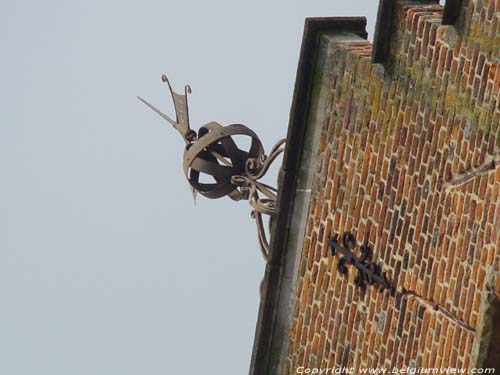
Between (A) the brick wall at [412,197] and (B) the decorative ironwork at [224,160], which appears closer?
(A) the brick wall at [412,197]

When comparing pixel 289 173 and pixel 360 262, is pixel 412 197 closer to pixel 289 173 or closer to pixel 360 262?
pixel 360 262

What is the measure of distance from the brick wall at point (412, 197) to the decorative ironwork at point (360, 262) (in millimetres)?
74

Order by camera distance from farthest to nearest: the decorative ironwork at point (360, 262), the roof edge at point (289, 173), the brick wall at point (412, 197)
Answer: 1. the roof edge at point (289, 173)
2. the decorative ironwork at point (360, 262)
3. the brick wall at point (412, 197)

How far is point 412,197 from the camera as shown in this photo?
15.7 m

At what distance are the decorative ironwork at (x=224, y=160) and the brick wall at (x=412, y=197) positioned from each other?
164 cm

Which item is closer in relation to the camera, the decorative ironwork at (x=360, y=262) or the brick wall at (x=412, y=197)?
the brick wall at (x=412, y=197)

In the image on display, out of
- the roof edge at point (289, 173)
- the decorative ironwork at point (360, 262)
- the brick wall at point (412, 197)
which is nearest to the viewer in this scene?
the brick wall at point (412, 197)

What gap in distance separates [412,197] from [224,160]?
3926 millimetres

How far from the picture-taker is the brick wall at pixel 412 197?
583 inches

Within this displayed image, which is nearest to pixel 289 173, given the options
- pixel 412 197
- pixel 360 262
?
pixel 360 262

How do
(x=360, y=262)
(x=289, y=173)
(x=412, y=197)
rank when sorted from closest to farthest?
(x=412, y=197), (x=360, y=262), (x=289, y=173)

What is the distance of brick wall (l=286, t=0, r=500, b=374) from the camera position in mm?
14797

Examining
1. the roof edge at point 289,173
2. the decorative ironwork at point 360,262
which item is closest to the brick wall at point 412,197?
the decorative ironwork at point 360,262

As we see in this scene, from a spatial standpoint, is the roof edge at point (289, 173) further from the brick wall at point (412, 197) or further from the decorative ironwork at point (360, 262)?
the decorative ironwork at point (360, 262)
